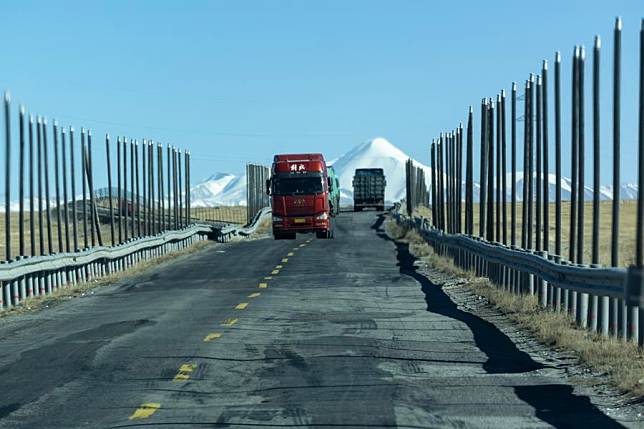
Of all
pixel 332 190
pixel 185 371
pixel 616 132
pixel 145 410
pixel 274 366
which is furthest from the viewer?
pixel 332 190

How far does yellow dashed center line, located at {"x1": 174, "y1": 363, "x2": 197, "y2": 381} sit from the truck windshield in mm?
36598

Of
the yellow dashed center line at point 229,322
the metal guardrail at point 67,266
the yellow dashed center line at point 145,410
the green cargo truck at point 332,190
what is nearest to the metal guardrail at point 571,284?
the yellow dashed center line at point 145,410

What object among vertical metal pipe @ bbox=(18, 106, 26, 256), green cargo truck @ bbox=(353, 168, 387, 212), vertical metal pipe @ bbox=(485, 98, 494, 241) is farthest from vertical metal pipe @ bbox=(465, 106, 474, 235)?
green cargo truck @ bbox=(353, 168, 387, 212)

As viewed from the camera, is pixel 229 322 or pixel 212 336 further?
pixel 229 322

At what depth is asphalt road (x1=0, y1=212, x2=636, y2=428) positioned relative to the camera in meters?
10.1

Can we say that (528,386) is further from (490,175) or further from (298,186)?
(298,186)

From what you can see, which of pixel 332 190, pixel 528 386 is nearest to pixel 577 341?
pixel 528 386

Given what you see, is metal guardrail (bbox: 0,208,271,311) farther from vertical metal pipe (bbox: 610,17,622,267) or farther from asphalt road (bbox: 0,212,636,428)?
vertical metal pipe (bbox: 610,17,622,267)

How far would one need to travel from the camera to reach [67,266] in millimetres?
28891

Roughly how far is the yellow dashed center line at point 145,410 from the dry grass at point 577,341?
4161 mm

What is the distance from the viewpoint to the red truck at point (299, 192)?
49750 millimetres

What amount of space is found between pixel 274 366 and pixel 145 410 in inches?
115

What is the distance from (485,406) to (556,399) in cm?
81

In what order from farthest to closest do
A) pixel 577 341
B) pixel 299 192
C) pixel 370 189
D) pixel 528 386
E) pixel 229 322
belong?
pixel 370 189 < pixel 299 192 < pixel 229 322 < pixel 577 341 < pixel 528 386
